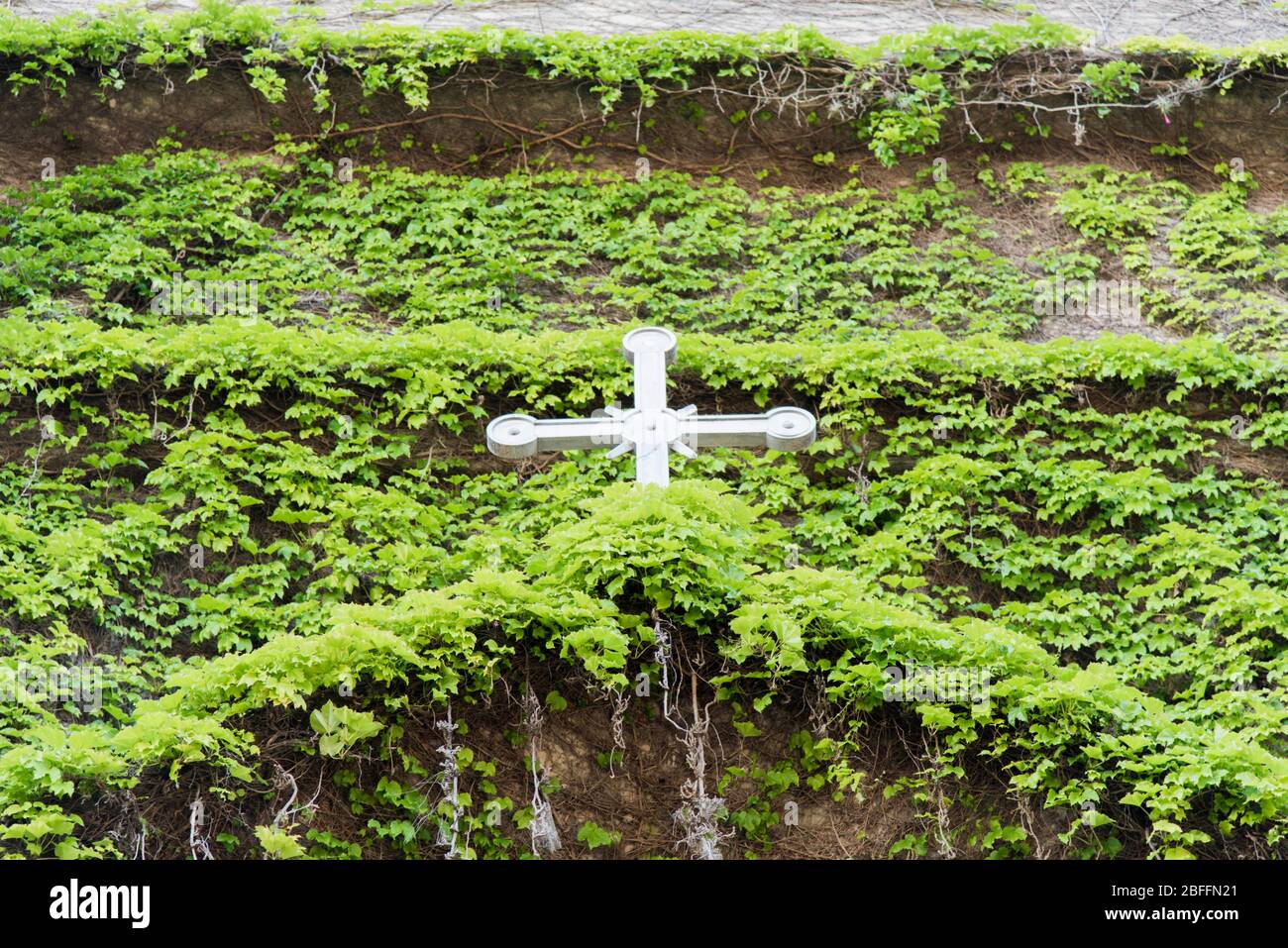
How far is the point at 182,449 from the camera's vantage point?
787 centimetres

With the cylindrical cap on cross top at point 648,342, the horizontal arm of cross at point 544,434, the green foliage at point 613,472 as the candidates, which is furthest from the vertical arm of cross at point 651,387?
the green foliage at point 613,472

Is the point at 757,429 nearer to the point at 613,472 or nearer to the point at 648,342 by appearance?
the point at 648,342

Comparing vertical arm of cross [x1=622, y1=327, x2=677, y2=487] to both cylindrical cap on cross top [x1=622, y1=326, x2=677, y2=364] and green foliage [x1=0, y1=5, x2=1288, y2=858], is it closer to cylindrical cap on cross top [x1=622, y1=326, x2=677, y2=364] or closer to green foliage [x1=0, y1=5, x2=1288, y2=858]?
cylindrical cap on cross top [x1=622, y1=326, x2=677, y2=364]

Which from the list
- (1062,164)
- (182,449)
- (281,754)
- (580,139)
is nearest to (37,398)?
(182,449)

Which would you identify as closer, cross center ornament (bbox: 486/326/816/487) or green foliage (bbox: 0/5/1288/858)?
green foliage (bbox: 0/5/1288/858)

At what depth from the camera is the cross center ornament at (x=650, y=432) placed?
6539 millimetres

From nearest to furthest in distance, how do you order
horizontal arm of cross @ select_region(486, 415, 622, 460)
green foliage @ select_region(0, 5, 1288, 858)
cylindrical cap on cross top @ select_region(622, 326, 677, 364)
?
1. green foliage @ select_region(0, 5, 1288, 858)
2. horizontal arm of cross @ select_region(486, 415, 622, 460)
3. cylindrical cap on cross top @ select_region(622, 326, 677, 364)

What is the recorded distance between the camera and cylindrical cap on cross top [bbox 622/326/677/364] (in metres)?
6.82

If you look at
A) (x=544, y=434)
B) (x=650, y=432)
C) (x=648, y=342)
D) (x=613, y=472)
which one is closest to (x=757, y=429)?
(x=650, y=432)

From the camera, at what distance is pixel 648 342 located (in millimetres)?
6828

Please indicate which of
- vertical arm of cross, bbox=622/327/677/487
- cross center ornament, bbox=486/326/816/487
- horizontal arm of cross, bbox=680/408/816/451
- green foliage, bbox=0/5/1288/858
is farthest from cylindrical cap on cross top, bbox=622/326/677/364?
green foliage, bbox=0/5/1288/858

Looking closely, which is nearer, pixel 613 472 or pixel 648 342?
pixel 648 342

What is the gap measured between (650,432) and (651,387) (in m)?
0.24

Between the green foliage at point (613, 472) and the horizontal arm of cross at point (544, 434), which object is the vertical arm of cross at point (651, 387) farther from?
the green foliage at point (613, 472)
